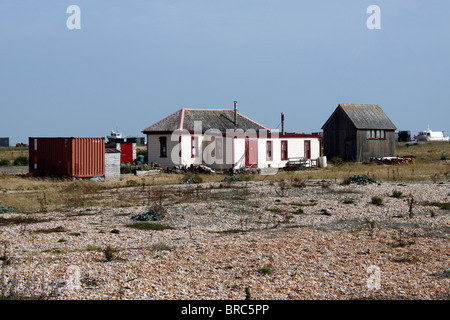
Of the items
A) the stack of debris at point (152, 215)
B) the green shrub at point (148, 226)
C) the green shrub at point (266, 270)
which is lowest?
the green shrub at point (266, 270)

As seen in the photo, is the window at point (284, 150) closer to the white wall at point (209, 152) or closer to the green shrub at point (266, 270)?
the white wall at point (209, 152)

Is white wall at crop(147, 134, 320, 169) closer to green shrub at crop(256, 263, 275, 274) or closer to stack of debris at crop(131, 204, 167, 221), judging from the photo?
stack of debris at crop(131, 204, 167, 221)

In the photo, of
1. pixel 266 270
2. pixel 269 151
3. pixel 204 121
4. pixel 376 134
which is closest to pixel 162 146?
pixel 204 121

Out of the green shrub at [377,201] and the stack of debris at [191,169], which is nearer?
the green shrub at [377,201]

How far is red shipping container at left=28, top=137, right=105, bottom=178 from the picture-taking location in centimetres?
3172

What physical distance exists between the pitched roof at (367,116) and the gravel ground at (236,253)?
26.6 meters

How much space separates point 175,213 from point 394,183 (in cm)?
1355

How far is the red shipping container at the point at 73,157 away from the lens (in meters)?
31.7

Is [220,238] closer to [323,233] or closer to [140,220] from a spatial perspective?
[323,233]

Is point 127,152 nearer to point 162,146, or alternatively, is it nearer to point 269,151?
point 162,146

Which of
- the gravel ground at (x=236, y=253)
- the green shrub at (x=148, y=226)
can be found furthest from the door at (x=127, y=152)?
the green shrub at (x=148, y=226)

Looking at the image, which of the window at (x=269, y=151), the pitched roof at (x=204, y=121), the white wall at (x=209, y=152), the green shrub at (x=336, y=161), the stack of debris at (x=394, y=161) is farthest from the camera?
the green shrub at (x=336, y=161)

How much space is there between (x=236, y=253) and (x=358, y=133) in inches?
1367

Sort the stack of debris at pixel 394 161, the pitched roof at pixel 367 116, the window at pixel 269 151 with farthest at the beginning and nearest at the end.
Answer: the pitched roof at pixel 367 116, the stack of debris at pixel 394 161, the window at pixel 269 151
